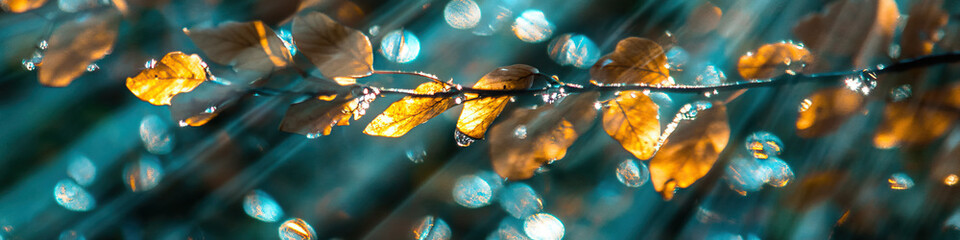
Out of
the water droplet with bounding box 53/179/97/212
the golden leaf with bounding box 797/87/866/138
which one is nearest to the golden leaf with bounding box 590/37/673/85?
the golden leaf with bounding box 797/87/866/138

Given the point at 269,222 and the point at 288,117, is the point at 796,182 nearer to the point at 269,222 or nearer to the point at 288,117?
the point at 288,117

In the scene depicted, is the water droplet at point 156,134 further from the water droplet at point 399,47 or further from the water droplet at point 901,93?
the water droplet at point 901,93

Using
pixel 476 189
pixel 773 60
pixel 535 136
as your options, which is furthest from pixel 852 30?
pixel 476 189

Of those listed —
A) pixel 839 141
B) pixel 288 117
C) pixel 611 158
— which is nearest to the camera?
pixel 288 117

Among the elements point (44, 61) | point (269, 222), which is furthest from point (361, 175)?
point (44, 61)

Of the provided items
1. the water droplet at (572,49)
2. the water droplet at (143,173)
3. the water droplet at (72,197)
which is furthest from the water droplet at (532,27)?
the water droplet at (72,197)

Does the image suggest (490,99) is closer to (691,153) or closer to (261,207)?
(691,153)
